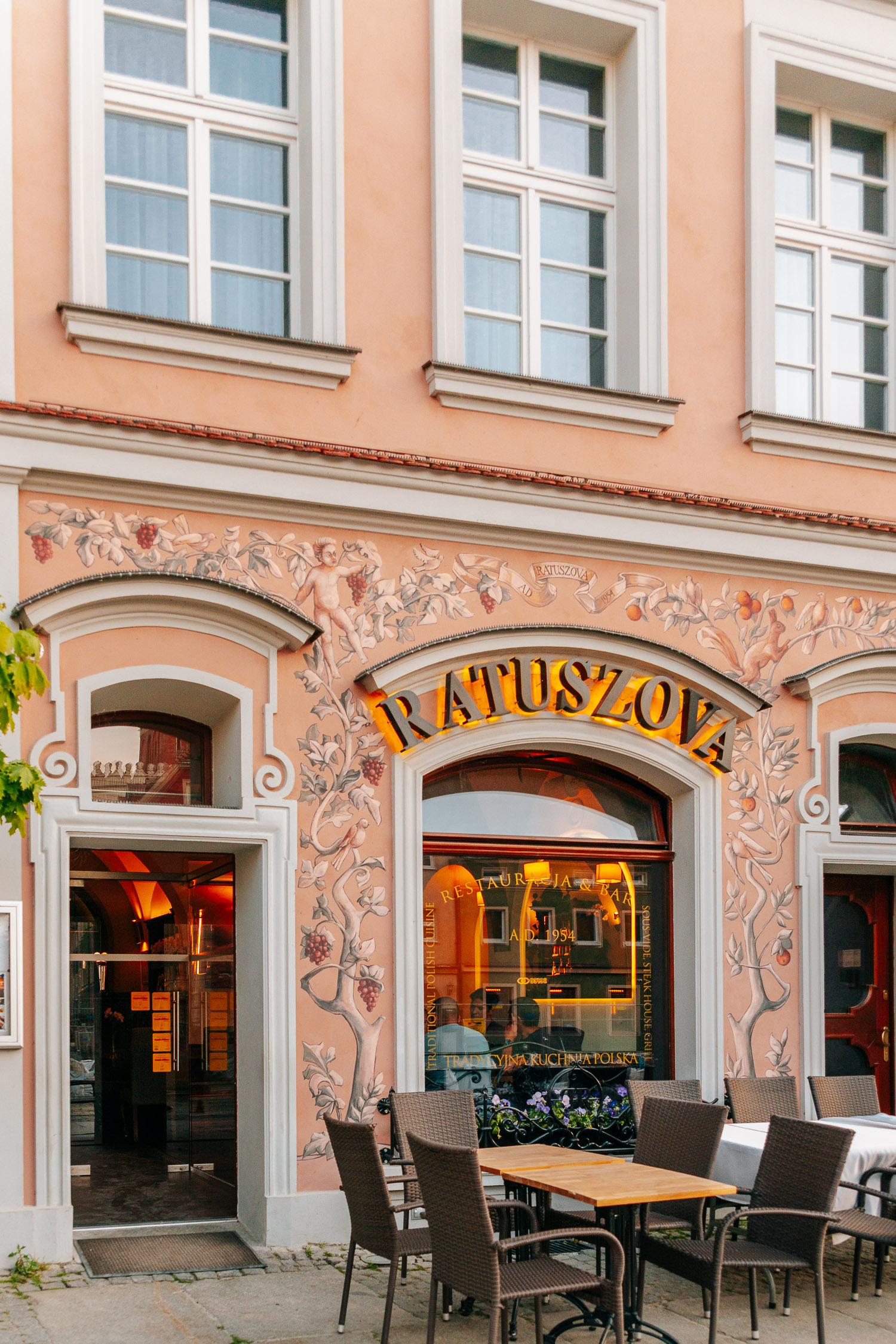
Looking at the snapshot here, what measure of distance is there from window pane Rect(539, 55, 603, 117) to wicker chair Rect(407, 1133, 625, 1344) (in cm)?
775

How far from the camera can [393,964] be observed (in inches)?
351

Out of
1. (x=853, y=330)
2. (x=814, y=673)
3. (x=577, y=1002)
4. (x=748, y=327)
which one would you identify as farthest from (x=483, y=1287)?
(x=853, y=330)

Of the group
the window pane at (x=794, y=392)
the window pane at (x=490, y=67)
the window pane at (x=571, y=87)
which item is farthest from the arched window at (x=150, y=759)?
the window pane at (x=571, y=87)

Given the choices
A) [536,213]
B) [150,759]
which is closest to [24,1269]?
[150,759]

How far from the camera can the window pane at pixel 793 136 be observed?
11.3m

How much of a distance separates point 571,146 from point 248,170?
8.45 ft

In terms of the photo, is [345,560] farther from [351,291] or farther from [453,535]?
[351,291]

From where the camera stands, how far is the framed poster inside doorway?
7.77 m

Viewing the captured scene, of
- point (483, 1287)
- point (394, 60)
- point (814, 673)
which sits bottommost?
point (483, 1287)

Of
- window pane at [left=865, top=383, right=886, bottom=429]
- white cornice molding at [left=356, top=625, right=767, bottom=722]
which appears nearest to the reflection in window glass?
window pane at [left=865, top=383, right=886, bottom=429]

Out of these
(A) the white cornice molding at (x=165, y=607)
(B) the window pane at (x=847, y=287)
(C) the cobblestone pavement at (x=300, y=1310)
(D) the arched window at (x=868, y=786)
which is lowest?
(C) the cobblestone pavement at (x=300, y=1310)

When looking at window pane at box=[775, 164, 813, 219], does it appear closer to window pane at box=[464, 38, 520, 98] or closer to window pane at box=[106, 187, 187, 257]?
window pane at box=[464, 38, 520, 98]

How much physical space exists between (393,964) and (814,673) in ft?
12.3

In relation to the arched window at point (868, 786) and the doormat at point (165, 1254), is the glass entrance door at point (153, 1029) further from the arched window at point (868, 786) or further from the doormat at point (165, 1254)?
the arched window at point (868, 786)
